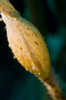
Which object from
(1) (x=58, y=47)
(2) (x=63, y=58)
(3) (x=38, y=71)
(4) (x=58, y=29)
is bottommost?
(3) (x=38, y=71)

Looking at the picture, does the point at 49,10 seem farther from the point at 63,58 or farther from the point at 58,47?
the point at 63,58

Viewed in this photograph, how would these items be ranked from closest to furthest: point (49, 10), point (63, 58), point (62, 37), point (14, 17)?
1. point (14, 17)
2. point (63, 58)
3. point (62, 37)
4. point (49, 10)

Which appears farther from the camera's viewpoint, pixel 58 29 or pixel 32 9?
pixel 58 29

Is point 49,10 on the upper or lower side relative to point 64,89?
upper

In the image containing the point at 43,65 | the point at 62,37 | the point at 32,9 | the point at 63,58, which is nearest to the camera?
the point at 43,65

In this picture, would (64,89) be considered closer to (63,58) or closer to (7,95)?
(63,58)

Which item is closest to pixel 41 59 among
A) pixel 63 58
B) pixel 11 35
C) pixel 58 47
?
pixel 11 35
